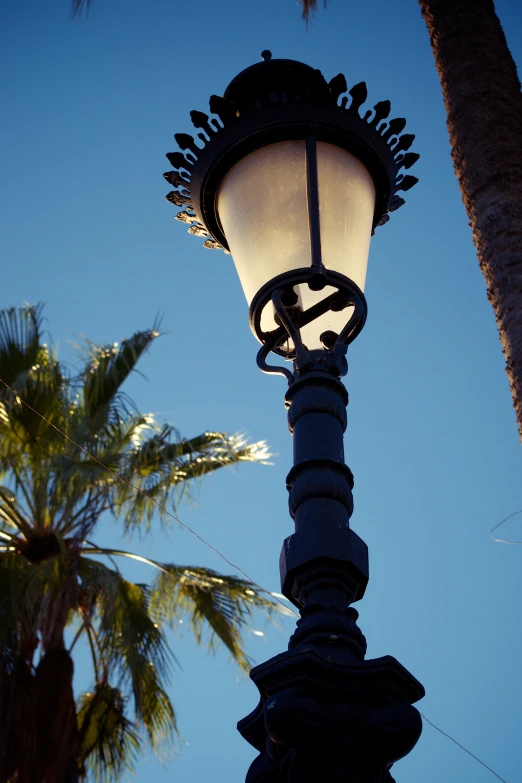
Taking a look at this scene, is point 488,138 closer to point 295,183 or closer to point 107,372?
point 295,183

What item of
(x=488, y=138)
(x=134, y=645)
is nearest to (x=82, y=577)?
(x=134, y=645)

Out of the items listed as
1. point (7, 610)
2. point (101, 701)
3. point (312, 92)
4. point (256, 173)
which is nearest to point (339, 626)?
point (256, 173)

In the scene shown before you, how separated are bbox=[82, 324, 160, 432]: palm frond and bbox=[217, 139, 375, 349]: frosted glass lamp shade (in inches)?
267

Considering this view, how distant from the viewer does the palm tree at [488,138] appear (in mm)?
3621

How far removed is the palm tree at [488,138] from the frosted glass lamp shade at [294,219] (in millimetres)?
1444

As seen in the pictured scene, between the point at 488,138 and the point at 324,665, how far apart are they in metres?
3.30

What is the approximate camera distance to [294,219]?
7.16ft

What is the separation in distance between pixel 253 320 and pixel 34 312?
7.16 m

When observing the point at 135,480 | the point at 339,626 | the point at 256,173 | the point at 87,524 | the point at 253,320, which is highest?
the point at 135,480

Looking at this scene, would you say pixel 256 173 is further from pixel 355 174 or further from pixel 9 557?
pixel 9 557

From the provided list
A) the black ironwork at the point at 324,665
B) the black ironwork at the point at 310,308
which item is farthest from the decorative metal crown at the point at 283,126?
the black ironwork at the point at 324,665

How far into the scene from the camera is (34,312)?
8984 mm

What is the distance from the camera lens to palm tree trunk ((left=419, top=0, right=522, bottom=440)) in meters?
3.62

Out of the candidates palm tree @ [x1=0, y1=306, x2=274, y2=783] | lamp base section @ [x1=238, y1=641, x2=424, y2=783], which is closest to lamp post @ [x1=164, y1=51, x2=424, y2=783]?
lamp base section @ [x1=238, y1=641, x2=424, y2=783]
